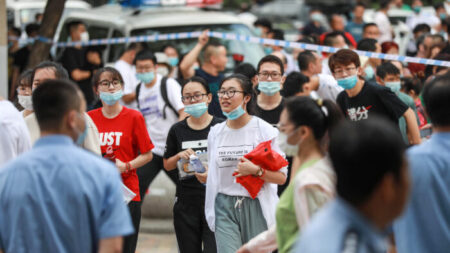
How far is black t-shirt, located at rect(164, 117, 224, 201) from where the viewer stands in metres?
6.66

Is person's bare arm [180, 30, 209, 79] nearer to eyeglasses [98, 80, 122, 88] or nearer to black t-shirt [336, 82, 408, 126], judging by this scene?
eyeglasses [98, 80, 122, 88]

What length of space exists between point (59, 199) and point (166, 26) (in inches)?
330

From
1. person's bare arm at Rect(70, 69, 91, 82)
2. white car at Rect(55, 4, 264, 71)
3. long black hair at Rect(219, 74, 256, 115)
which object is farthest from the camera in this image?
person's bare arm at Rect(70, 69, 91, 82)

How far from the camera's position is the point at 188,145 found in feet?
21.8

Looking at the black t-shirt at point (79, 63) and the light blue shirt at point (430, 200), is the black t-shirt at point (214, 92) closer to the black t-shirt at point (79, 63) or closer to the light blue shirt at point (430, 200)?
the black t-shirt at point (79, 63)

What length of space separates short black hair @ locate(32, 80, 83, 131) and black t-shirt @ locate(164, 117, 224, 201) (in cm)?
292

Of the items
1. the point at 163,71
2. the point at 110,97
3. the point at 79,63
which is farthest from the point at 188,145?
the point at 79,63

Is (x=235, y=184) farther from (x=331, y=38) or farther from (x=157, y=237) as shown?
(x=331, y=38)

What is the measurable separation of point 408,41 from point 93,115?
932 cm

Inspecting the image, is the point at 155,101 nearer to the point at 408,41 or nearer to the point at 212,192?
the point at 212,192

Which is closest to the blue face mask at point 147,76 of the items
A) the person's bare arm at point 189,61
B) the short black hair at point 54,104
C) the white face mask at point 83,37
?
the person's bare arm at point 189,61

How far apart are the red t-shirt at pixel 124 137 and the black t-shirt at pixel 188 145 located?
0.72 ft

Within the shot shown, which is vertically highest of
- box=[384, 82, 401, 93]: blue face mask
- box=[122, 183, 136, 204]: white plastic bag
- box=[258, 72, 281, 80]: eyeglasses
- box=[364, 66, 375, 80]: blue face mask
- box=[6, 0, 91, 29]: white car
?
box=[6, 0, 91, 29]: white car

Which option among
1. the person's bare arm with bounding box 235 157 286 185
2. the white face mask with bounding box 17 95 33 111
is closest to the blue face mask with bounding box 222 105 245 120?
the person's bare arm with bounding box 235 157 286 185
